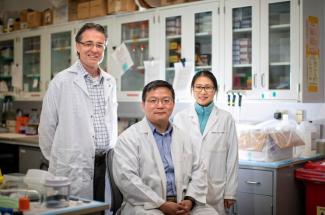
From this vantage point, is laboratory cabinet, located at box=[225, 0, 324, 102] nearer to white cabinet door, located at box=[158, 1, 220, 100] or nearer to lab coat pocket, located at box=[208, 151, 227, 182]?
white cabinet door, located at box=[158, 1, 220, 100]

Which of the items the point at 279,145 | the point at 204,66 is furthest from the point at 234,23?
the point at 279,145

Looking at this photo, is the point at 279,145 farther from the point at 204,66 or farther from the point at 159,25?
the point at 159,25

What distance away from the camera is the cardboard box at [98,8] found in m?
4.32

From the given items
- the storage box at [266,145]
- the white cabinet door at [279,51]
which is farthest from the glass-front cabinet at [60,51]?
the storage box at [266,145]

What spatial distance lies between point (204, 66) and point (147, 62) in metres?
0.62

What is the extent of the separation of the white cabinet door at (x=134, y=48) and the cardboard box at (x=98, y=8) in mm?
157

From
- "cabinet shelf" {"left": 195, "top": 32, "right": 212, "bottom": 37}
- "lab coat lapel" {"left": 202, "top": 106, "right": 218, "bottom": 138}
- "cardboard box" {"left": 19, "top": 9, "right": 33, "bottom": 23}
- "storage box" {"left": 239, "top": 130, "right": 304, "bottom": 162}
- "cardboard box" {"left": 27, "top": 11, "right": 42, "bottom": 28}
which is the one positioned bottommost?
"storage box" {"left": 239, "top": 130, "right": 304, "bottom": 162}

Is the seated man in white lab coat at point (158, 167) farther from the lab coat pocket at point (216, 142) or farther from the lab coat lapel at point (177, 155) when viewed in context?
the lab coat pocket at point (216, 142)

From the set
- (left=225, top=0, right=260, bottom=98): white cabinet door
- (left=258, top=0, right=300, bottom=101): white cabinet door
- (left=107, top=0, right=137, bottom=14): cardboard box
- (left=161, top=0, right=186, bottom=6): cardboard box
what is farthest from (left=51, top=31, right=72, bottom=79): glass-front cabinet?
(left=258, top=0, right=300, bottom=101): white cabinet door

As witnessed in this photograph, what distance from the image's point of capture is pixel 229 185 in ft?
9.36

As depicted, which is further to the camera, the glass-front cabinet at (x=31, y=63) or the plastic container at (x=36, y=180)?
the glass-front cabinet at (x=31, y=63)

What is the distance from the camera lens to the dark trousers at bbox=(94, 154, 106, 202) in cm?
273

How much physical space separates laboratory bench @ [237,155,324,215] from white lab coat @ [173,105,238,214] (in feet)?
0.94

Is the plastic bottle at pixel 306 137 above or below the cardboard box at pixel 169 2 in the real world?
below
